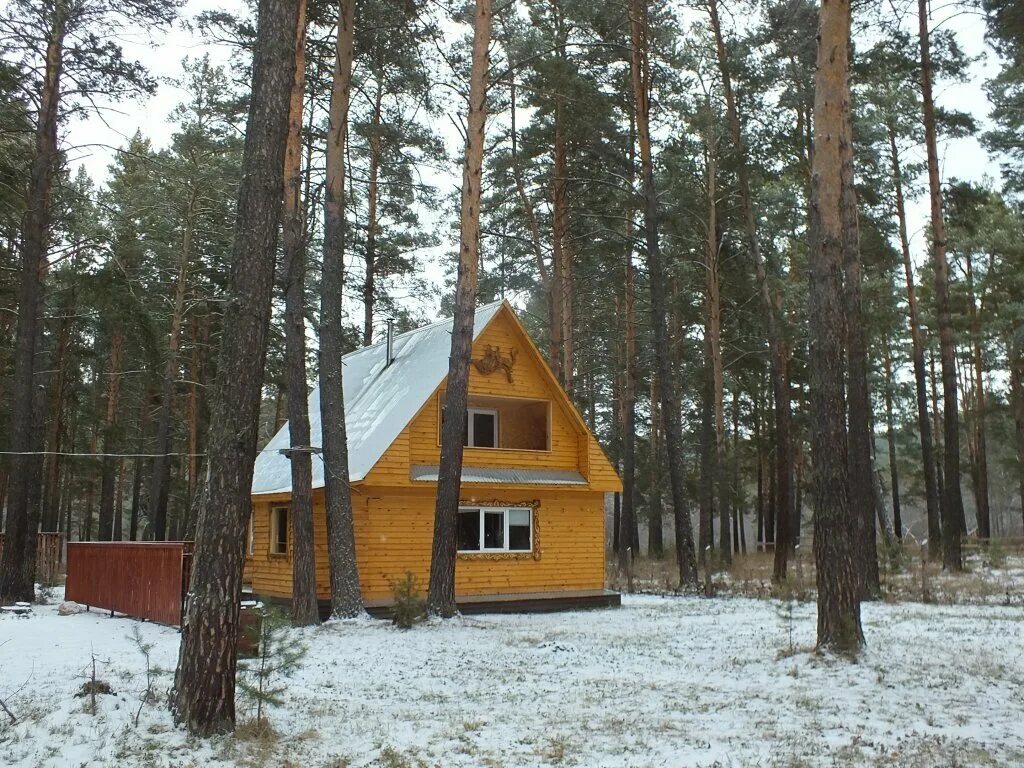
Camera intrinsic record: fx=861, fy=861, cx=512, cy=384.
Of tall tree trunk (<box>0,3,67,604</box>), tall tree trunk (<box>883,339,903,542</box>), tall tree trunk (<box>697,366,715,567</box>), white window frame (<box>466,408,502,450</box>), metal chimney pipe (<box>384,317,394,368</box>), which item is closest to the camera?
tall tree trunk (<box>0,3,67,604</box>)

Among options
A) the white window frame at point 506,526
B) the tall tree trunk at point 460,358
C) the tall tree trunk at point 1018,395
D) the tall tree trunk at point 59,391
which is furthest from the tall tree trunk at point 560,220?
the tall tree trunk at point 1018,395

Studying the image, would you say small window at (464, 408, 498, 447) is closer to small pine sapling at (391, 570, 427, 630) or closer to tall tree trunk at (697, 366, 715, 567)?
tall tree trunk at (697, 366, 715, 567)

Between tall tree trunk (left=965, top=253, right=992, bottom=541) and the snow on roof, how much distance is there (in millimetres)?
25652

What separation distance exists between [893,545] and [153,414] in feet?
85.0

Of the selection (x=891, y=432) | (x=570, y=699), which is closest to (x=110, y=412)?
(x=570, y=699)

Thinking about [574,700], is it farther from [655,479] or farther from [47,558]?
[655,479]

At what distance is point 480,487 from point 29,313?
9.61 m

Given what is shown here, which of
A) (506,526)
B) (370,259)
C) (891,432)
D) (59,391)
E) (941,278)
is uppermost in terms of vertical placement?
(370,259)

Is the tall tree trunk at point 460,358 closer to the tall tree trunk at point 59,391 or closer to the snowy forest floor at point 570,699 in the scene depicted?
the snowy forest floor at point 570,699

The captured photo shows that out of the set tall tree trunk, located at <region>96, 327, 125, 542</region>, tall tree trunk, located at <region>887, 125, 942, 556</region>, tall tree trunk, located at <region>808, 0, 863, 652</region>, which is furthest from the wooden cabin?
tall tree trunk, located at <region>96, 327, 125, 542</region>

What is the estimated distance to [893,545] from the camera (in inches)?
901

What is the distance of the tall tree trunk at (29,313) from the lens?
1680 centimetres

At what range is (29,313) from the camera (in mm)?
17016

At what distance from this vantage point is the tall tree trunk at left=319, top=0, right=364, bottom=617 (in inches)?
601
